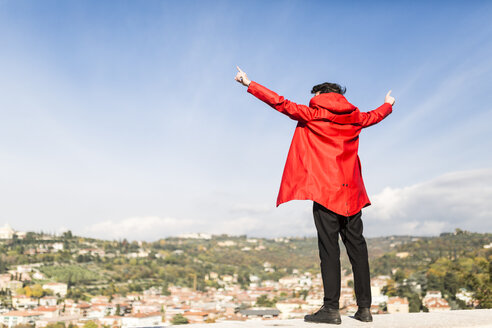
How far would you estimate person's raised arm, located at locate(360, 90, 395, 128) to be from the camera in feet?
10.2

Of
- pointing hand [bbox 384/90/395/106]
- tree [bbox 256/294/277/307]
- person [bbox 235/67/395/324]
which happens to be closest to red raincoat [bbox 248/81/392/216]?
person [bbox 235/67/395/324]

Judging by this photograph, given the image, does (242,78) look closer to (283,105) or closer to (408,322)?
(283,105)

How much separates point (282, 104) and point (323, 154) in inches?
15.6

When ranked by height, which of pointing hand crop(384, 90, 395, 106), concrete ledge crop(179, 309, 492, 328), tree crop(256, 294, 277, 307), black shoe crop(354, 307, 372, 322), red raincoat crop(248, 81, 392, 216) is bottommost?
tree crop(256, 294, 277, 307)

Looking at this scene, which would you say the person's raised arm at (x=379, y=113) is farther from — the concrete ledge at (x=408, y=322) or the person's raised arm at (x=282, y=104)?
the concrete ledge at (x=408, y=322)

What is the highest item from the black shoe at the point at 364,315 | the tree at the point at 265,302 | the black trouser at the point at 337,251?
the black trouser at the point at 337,251

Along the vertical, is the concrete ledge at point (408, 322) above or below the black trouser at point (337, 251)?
below

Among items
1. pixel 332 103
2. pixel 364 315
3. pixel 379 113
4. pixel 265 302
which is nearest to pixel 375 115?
pixel 379 113

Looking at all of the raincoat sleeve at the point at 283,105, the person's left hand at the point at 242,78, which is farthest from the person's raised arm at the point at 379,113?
the person's left hand at the point at 242,78

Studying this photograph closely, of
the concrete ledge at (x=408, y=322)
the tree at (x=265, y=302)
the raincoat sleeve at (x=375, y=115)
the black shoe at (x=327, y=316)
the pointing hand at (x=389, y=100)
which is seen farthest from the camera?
the tree at (x=265, y=302)

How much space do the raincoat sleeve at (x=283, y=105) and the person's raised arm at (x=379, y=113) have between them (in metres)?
0.39

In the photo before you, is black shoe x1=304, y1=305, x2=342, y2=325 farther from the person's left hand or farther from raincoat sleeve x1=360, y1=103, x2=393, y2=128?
the person's left hand

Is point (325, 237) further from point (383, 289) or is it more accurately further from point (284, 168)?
point (383, 289)

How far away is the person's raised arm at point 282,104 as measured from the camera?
2.91 m
